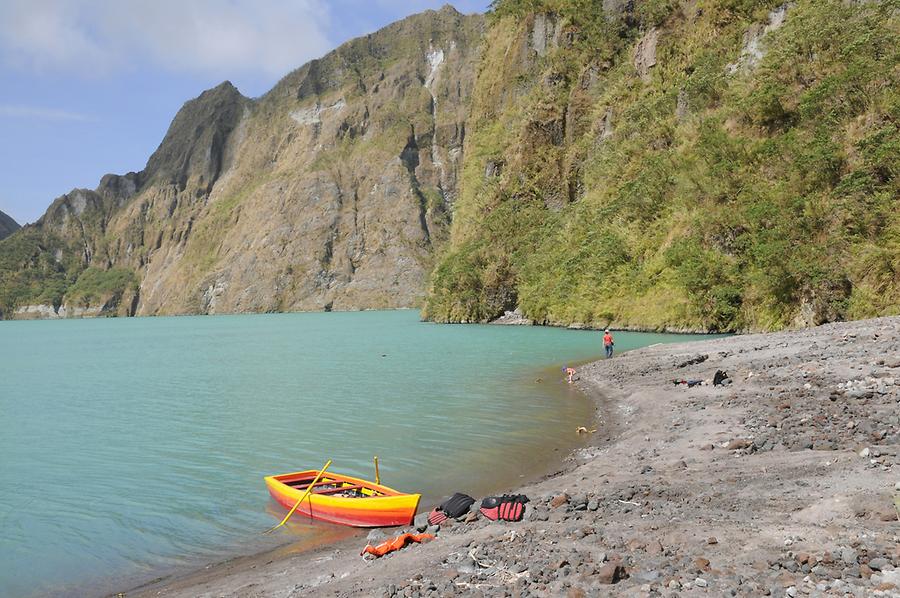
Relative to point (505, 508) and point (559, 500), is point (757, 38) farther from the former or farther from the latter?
point (505, 508)

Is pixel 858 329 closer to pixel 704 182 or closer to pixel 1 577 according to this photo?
pixel 704 182

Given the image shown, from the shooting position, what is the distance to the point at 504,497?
1058 centimetres

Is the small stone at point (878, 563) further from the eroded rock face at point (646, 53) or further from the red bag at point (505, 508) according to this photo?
the eroded rock face at point (646, 53)

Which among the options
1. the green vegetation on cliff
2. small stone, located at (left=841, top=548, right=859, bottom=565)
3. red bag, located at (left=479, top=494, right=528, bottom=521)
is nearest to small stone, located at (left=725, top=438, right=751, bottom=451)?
red bag, located at (left=479, top=494, right=528, bottom=521)

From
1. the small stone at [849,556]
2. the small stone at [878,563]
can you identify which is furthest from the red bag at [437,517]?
Result: the small stone at [878,563]

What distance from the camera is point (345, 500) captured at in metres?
11.8

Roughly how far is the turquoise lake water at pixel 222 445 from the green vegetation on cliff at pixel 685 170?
12.9 m

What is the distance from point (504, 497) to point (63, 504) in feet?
35.2

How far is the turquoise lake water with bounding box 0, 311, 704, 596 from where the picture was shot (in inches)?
459

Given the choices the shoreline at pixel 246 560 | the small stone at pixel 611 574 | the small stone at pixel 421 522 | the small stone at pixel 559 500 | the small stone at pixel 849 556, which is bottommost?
the shoreline at pixel 246 560

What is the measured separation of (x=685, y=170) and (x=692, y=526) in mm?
48776

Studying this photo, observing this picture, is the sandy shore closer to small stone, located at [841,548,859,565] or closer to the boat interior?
small stone, located at [841,548,859,565]

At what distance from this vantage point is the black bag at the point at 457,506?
1070 centimetres

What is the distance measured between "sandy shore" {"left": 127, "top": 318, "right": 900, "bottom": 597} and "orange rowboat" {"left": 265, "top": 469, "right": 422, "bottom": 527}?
65 cm
